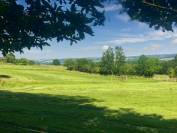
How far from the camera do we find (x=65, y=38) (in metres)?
24.3

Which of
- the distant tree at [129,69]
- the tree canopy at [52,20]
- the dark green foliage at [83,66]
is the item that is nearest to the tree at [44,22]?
the tree canopy at [52,20]

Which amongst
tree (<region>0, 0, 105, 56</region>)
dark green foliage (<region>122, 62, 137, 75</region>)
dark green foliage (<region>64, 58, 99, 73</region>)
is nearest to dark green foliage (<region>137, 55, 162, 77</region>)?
dark green foliage (<region>122, 62, 137, 75</region>)

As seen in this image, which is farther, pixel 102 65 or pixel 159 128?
pixel 102 65

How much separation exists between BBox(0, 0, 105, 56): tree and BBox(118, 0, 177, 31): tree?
6.31 feet

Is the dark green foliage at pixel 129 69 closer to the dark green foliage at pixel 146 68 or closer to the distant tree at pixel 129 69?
the distant tree at pixel 129 69

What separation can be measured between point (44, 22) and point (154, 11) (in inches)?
227

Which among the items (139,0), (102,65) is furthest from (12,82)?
(102,65)

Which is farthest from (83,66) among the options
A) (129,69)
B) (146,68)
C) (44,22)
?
(44,22)

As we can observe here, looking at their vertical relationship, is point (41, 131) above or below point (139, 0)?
below

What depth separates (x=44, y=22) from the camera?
23344mm

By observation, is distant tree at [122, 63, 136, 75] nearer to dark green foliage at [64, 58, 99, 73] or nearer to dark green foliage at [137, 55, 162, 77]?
dark green foliage at [137, 55, 162, 77]

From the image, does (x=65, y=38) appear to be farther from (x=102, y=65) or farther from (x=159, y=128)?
(x=102, y=65)

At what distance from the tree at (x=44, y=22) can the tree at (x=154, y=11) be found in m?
1.92

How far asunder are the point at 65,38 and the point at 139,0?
5.28 metres
